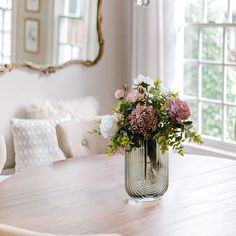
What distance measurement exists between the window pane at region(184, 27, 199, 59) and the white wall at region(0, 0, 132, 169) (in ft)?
1.54

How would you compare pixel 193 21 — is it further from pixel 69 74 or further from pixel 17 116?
pixel 17 116

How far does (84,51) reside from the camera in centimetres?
443

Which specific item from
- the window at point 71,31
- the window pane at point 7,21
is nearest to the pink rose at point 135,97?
the window pane at point 7,21

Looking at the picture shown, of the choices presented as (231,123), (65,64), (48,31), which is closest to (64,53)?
(65,64)

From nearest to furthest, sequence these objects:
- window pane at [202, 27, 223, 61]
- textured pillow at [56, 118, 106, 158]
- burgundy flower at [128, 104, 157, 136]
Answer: burgundy flower at [128, 104, 157, 136]
textured pillow at [56, 118, 106, 158]
window pane at [202, 27, 223, 61]

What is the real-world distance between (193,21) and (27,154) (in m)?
1.59

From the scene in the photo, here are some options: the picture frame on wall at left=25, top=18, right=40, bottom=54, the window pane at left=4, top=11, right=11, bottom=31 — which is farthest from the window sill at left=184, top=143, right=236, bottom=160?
the window pane at left=4, top=11, right=11, bottom=31

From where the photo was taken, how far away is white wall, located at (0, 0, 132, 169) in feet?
13.3

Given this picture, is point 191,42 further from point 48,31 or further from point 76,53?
point 48,31

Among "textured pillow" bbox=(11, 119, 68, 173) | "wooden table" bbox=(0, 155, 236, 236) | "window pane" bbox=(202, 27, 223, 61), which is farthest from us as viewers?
"window pane" bbox=(202, 27, 223, 61)

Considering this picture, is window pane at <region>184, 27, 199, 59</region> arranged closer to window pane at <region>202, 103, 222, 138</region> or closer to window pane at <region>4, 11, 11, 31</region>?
window pane at <region>202, 103, 222, 138</region>

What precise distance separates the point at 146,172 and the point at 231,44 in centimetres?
206

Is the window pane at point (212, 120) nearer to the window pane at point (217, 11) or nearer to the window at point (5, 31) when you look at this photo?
the window pane at point (217, 11)

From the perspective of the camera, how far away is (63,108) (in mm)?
4207
